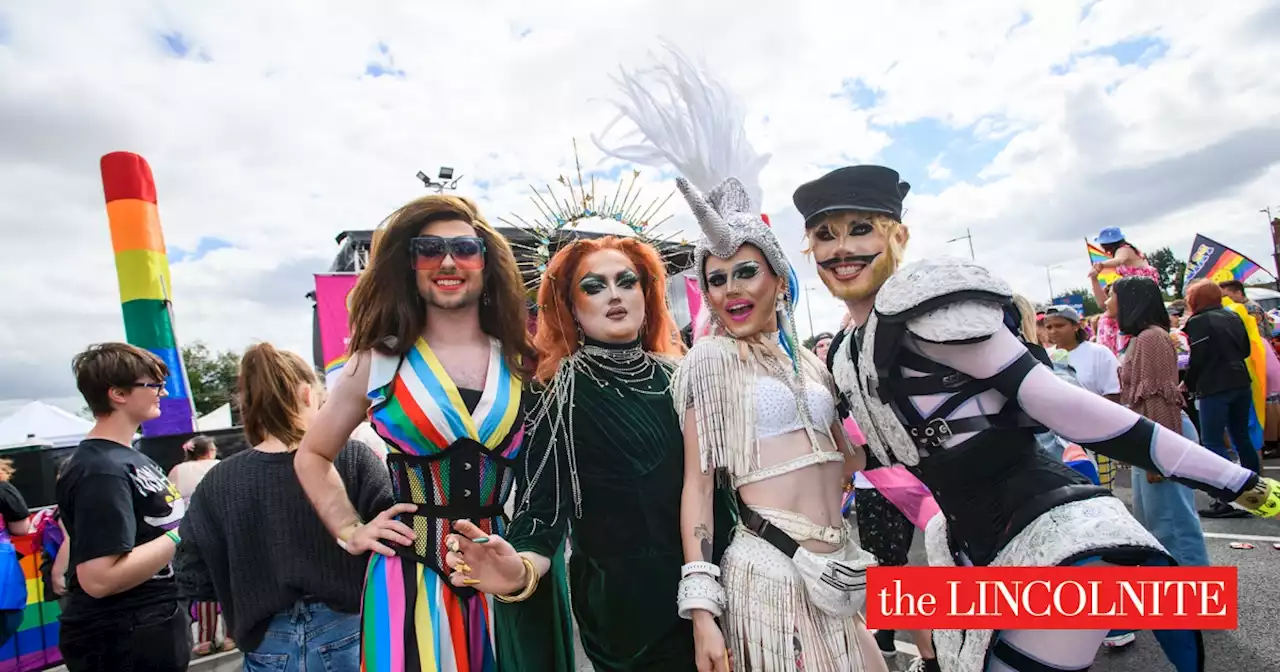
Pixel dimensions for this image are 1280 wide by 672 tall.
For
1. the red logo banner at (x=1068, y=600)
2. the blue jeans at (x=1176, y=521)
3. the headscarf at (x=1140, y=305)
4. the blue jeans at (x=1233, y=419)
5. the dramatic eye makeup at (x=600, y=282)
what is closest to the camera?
the red logo banner at (x=1068, y=600)

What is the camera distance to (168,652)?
257 centimetres

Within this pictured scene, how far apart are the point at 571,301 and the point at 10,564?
4.19m

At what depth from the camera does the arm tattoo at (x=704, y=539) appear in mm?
1853

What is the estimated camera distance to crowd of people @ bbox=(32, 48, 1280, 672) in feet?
5.18

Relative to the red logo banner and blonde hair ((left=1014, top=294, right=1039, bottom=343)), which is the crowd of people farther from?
blonde hair ((left=1014, top=294, right=1039, bottom=343))

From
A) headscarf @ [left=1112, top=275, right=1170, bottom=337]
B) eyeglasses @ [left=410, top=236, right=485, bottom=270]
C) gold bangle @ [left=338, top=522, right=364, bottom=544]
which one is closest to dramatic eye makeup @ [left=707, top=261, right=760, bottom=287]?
eyeglasses @ [left=410, top=236, right=485, bottom=270]

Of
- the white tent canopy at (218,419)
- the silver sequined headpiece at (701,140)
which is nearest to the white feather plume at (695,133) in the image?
the silver sequined headpiece at (701,140)

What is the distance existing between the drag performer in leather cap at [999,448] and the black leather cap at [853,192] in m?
0.33

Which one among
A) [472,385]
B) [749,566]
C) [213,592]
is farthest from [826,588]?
[213,592]

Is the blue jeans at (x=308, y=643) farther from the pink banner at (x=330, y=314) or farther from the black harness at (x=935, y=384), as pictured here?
the pink banner at (x=330, y=314)

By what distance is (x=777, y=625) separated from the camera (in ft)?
5.69

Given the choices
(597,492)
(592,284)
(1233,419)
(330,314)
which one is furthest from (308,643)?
(1233,419)

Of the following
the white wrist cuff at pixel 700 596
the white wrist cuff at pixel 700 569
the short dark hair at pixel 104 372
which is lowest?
the white wrist cuff at pixel 700 596

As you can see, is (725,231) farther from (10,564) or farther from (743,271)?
(10,564)
